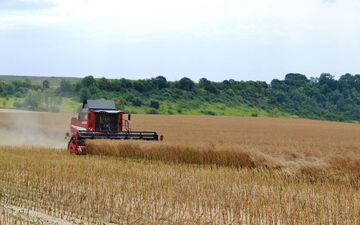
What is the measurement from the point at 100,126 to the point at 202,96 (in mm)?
69697

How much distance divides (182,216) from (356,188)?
5.73 m

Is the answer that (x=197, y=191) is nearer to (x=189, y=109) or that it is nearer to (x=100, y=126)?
(x=100, y=126)

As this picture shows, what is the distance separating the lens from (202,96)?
96625 mm

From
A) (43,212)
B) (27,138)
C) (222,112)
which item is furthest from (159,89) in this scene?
(43,212)

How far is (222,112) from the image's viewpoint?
90.9 m

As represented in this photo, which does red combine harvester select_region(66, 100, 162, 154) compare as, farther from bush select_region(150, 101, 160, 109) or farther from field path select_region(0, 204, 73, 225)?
bush select_region(150, 101, 160, 109)

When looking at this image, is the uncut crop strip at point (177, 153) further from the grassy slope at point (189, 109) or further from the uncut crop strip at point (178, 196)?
the grassy slope at point (189, 109)

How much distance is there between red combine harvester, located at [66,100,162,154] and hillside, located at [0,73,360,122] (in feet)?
146

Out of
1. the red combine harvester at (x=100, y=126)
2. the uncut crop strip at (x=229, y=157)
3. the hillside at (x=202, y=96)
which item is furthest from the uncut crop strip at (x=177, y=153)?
the hillside at (x=202, y=96)

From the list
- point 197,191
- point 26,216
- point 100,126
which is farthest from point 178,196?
point 100,126

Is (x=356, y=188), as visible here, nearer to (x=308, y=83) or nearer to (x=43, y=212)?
(x=43, y=212)

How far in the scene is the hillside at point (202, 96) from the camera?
83.4m

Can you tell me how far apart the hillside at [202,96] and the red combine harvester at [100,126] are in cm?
4436

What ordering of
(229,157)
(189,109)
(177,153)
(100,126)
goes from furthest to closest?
(189,109) < (100,126) < (177,153) < (229,157)
